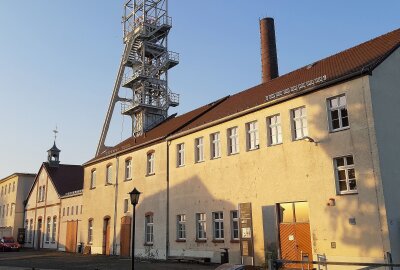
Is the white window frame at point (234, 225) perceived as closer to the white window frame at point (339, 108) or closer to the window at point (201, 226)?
the window at point (201, 226)

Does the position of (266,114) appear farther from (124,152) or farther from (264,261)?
(124,152)

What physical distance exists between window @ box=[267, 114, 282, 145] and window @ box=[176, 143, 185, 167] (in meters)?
7.73

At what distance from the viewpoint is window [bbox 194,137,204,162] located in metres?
25.3

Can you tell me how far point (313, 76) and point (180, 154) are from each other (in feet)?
33.6

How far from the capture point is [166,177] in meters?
27.7

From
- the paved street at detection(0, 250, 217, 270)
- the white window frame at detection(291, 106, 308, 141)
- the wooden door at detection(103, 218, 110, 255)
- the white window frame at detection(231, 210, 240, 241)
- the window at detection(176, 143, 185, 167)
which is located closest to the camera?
the white window frame at detection(291, 106, 308, 141)

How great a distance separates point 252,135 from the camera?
2175 centimetres

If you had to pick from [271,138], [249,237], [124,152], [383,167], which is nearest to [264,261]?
[249,237]

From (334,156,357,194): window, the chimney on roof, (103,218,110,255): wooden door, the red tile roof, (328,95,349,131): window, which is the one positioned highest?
the chimney on roof

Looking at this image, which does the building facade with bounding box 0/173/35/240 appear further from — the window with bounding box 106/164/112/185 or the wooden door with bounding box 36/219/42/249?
the window with bounding box 106/164/112/185

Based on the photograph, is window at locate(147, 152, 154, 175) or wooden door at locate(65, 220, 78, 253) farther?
wooden door at locate(65, 220, 78, 253)

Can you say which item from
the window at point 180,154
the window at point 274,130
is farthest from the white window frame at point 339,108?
the window at point 180,154

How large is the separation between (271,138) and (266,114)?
123 centimetres

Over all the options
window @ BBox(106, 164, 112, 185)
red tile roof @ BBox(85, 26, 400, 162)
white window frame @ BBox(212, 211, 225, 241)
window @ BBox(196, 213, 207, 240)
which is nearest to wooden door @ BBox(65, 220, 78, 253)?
window @ BBox(106, 164, 112, 185)
